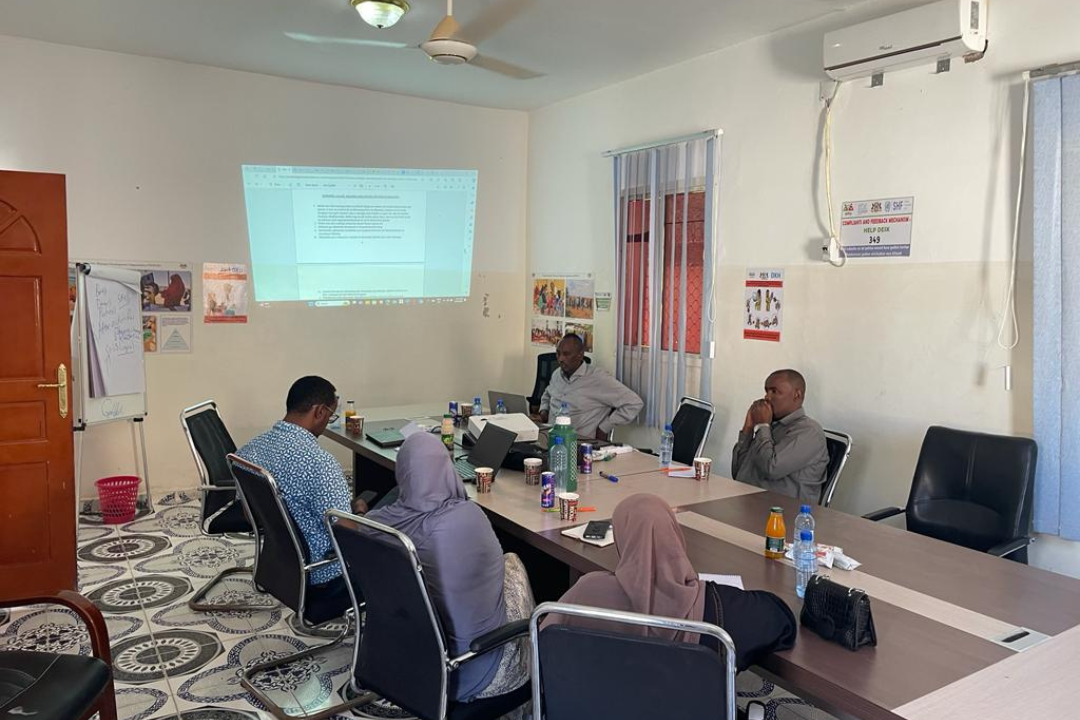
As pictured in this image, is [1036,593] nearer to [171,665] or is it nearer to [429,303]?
[171,665]

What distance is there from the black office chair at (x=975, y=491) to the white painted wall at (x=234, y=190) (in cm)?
389

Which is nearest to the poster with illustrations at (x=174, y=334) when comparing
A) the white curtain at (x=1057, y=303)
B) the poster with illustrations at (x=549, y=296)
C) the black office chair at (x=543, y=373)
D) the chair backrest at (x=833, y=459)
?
the black office chair at (x=543, y=373)

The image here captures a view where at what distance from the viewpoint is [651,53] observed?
470 centimetres

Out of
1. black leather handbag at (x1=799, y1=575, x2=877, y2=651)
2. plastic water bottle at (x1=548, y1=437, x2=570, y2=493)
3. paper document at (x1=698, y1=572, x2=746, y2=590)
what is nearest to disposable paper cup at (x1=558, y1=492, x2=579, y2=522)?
plastic water bottle at (x1=548, y1=437, x2=570, y2=493)

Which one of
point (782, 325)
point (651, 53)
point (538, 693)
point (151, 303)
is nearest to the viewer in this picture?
point (538, 693)

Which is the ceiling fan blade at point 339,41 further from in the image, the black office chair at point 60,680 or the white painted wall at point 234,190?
the black office chair at point 60,680

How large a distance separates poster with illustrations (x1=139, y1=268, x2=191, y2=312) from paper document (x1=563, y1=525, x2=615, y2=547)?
3779 mm

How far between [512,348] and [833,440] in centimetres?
350

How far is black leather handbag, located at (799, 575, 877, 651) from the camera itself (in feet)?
5.65

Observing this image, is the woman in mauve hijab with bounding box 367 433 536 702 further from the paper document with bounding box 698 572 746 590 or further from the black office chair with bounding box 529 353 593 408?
the black office chair with bounding box 529 353 593 408

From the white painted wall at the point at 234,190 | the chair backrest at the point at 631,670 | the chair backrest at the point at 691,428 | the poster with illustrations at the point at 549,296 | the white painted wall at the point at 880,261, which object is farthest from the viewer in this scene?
the poster with illustrations at the point at 549,296

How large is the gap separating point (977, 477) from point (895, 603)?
1396 mm

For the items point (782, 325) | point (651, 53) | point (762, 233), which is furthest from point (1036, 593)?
point (651, 53)

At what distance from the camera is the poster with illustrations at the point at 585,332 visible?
577 centimetres
